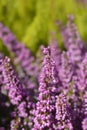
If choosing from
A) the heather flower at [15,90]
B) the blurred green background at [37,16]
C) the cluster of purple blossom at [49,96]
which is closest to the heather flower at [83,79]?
the cluster of purple blossom at [49,96]

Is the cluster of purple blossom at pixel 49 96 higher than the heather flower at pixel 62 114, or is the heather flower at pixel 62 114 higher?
the cluster of purple blossom at pixel 49 96

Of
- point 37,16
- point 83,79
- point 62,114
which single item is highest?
point 37,16

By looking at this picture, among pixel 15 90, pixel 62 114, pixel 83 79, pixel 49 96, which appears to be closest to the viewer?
pixel 62 114

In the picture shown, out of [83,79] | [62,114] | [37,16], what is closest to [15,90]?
[62,114]

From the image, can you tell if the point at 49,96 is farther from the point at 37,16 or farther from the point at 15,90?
the point at 37,16

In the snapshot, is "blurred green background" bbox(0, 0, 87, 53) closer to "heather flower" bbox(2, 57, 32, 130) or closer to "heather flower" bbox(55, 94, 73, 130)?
"heather flower" bbox(2, 57, 32, 130)

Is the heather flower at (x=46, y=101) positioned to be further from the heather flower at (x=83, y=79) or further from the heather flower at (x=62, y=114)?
the heather flower at (x=83, y=79)

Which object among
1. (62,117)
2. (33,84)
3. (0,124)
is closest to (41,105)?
(62,117)

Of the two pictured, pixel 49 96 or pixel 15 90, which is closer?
pixel 49 96

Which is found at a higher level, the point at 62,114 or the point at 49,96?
the point at 49,96
